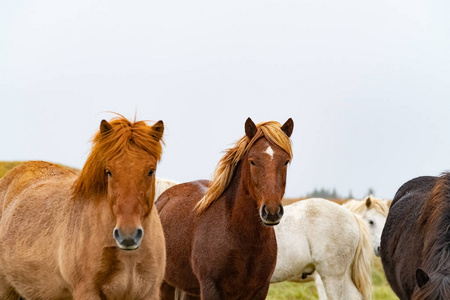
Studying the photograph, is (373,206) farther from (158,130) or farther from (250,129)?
(158,130)

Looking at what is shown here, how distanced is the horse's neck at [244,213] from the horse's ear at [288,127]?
1.78ft

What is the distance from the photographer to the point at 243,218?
617 centimetres

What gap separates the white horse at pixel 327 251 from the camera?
997cm

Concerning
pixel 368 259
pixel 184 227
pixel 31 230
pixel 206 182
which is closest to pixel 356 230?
pixel 368 259

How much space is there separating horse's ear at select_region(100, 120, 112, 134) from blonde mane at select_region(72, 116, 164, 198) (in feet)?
0.04

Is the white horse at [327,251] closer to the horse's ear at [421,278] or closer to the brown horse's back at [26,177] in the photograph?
the brown horse's back at [26,177]

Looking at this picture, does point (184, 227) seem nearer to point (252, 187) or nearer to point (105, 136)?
point (252, 187)

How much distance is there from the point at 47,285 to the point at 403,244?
3.49m

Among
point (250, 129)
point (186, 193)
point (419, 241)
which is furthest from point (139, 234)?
point (186, 193)

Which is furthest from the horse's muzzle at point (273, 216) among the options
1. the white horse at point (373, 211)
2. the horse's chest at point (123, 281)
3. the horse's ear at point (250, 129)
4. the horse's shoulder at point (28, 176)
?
the white horse at point (373, 211)

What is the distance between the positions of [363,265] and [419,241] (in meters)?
4.28

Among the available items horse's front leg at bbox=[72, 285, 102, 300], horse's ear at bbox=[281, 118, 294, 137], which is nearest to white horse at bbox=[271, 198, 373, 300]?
horse's ear at bbox=[281, 118, 294, 137]

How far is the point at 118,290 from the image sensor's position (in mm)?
4555

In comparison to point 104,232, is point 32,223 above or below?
below
